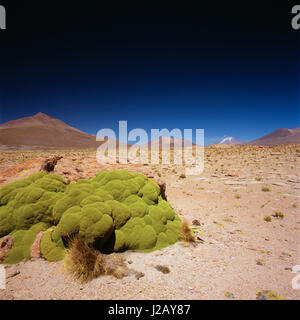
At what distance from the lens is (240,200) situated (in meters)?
9.15

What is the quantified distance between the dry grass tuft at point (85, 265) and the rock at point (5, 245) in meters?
1.40

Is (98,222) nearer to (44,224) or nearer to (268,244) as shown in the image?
(44,224)

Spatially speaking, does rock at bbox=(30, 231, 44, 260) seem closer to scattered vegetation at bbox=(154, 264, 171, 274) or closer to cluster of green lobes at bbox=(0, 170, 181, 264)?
cluster of green lobes at bbox=(0, 170, 181, 264)

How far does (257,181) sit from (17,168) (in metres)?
13.7

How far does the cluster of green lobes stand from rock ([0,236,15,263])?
0.07m

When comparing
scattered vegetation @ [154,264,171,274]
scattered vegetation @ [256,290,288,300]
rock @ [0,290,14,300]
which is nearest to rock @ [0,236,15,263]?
rock @ [0,290,14,300]

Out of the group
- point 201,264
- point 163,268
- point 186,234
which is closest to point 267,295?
point 201,264

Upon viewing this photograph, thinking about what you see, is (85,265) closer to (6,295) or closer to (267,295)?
(6,295)

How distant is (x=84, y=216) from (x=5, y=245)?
1767 mm

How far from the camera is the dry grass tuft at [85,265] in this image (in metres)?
3.21

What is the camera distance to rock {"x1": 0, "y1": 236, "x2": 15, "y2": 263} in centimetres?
367

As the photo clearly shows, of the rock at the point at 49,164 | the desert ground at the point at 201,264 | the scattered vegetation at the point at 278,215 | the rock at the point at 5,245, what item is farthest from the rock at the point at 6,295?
the scattered vegetation at the point at 278,215

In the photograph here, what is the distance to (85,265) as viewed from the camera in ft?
10.7
